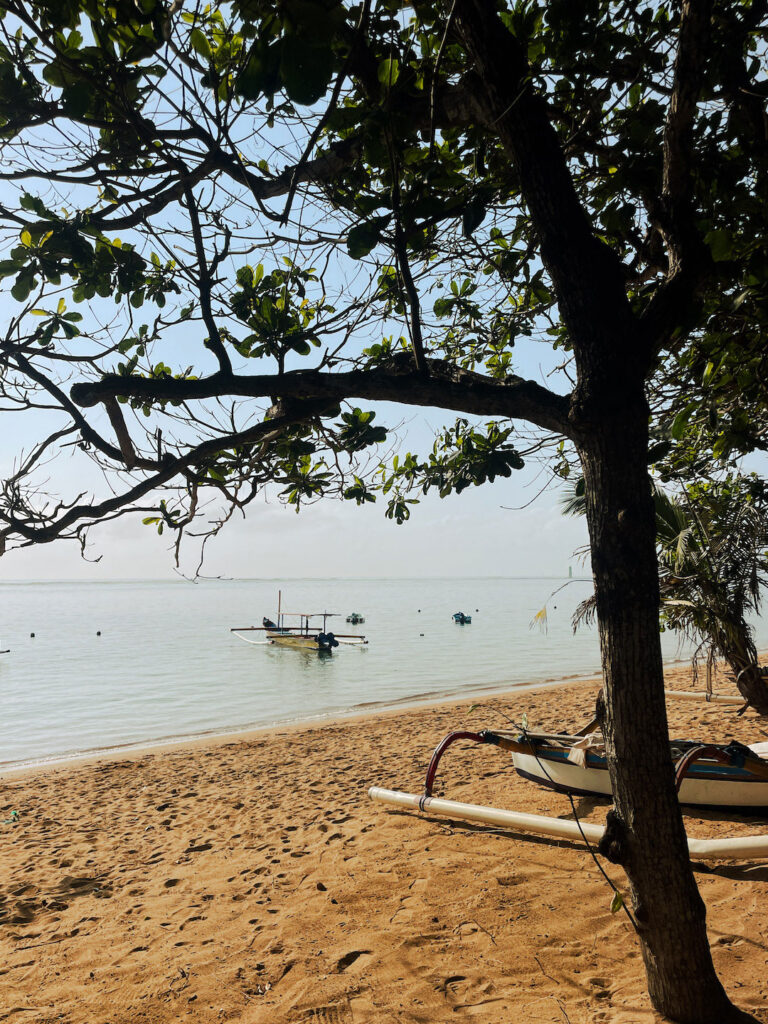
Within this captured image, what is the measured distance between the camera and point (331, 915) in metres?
4.33

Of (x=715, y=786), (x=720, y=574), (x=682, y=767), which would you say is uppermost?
(x=720, y=574)

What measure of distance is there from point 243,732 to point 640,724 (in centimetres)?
1425

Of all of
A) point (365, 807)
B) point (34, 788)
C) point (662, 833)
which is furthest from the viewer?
point (34, 788)

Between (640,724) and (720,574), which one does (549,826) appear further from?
(720,574)

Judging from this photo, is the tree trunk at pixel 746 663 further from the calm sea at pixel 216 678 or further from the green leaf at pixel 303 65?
the green leaf at pixel 303 65

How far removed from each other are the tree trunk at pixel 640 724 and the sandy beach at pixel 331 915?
398mm

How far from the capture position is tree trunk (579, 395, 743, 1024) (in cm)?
238

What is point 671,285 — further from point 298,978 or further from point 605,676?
point 298,978

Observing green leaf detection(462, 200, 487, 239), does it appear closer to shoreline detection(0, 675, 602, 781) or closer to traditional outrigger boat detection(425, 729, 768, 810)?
traditional outrigger boat detection(425, 729, 768, 810)

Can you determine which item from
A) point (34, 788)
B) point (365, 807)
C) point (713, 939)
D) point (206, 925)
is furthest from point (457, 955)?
point (34, 788)

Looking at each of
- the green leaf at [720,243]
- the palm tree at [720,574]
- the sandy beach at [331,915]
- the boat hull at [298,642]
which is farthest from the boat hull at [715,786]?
the boat hull at [298,642]

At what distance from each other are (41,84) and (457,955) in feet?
15.3

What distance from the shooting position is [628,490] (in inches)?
95.5

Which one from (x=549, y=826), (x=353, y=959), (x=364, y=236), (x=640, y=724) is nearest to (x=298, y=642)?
(x=549, y=826)
